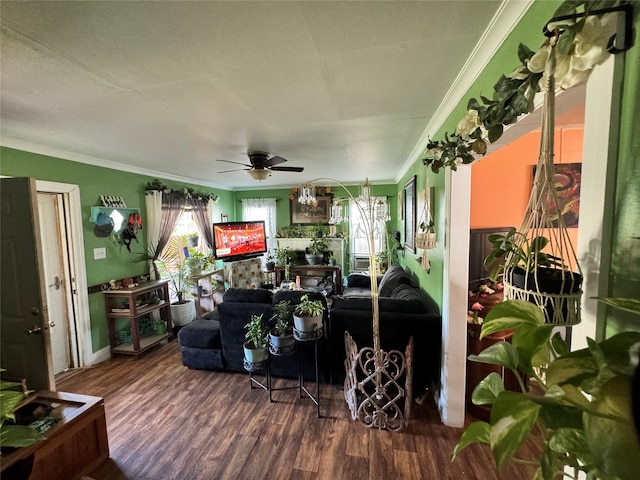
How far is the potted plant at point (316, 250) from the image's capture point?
5.41 meters

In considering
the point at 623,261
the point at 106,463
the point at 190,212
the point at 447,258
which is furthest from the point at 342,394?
the point at 190,212

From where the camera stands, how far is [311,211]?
5852 mm

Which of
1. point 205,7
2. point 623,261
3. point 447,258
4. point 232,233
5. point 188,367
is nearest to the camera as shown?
point 623,261

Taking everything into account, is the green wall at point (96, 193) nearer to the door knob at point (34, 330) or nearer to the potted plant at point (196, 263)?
the potted plant at point (196, 263)

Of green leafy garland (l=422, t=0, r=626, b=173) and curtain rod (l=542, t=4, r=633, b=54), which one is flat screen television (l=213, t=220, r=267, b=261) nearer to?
green leafy garland (l=422, t=0, r=626, b=173)

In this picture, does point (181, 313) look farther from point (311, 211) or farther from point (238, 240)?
point (311, 211)

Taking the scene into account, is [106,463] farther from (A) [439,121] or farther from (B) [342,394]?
(A) [439,121]

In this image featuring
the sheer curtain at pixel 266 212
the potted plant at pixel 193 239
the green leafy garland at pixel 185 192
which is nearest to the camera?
the green leafy garland at pixel 185 192

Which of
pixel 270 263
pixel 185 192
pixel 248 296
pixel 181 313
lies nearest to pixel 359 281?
pixel 270 263

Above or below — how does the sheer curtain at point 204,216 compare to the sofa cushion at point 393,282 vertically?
above

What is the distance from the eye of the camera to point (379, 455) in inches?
70.9

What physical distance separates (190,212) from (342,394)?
3.91 metres

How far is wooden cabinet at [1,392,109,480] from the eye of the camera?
1.50 metres

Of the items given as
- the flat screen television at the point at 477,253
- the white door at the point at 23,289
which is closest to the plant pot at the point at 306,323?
the flat screen television at the point at 477,253
